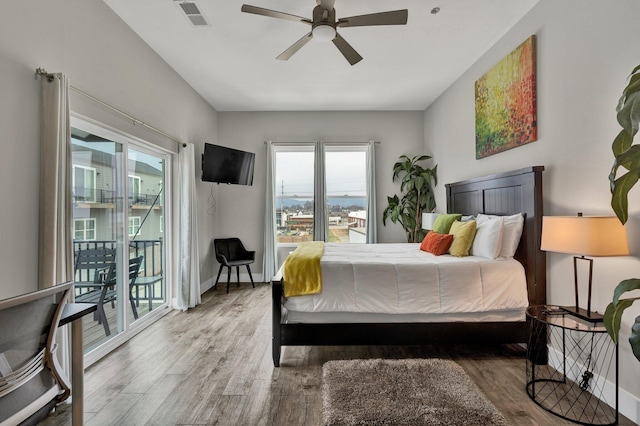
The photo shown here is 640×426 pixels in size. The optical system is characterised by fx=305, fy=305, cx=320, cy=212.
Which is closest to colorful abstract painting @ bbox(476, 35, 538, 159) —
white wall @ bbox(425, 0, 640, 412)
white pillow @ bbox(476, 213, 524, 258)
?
white wall @ bbox(425, 0, 640, 412)

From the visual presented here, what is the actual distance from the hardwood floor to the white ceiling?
2999 mm

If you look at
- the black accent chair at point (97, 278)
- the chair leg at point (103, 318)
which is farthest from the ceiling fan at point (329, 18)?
the chair leg at point (103, 318)

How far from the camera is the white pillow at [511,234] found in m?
2.61

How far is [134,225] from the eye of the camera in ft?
10.7

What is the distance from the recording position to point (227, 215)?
5.34 meters

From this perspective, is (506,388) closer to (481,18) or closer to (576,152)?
(576,152)

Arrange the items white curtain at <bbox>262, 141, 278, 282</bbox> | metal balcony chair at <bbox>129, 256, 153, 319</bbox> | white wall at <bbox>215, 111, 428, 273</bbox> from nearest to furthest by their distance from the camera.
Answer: metal balcony chair at <bbox>129, 256, 153, 319</bbox> → white curtain at <bbox>262, 141, 278, 282</bbox> → white wall at <bbox>215, 111, 428, 273</bbox>

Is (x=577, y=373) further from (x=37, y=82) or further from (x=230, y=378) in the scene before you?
(x=37, y=82)

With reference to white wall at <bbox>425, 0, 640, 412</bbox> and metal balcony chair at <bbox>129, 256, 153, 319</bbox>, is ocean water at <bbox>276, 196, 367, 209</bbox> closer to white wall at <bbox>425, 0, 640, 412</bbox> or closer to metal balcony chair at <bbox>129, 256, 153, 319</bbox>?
metal balcony chair at <bbox>129, 256, 153, 319</bbox>

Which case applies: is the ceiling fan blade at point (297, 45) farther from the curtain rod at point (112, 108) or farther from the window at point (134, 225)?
the window at point (134, 225)

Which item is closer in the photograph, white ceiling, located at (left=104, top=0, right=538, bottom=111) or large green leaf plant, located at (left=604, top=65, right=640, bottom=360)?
large green leaf plant, located at (left=604, top=65, right=640, bottom=360)

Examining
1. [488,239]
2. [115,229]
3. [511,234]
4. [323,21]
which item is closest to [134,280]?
[115,229]

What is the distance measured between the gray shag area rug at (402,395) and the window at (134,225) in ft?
7.88

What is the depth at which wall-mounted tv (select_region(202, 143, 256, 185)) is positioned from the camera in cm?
434
